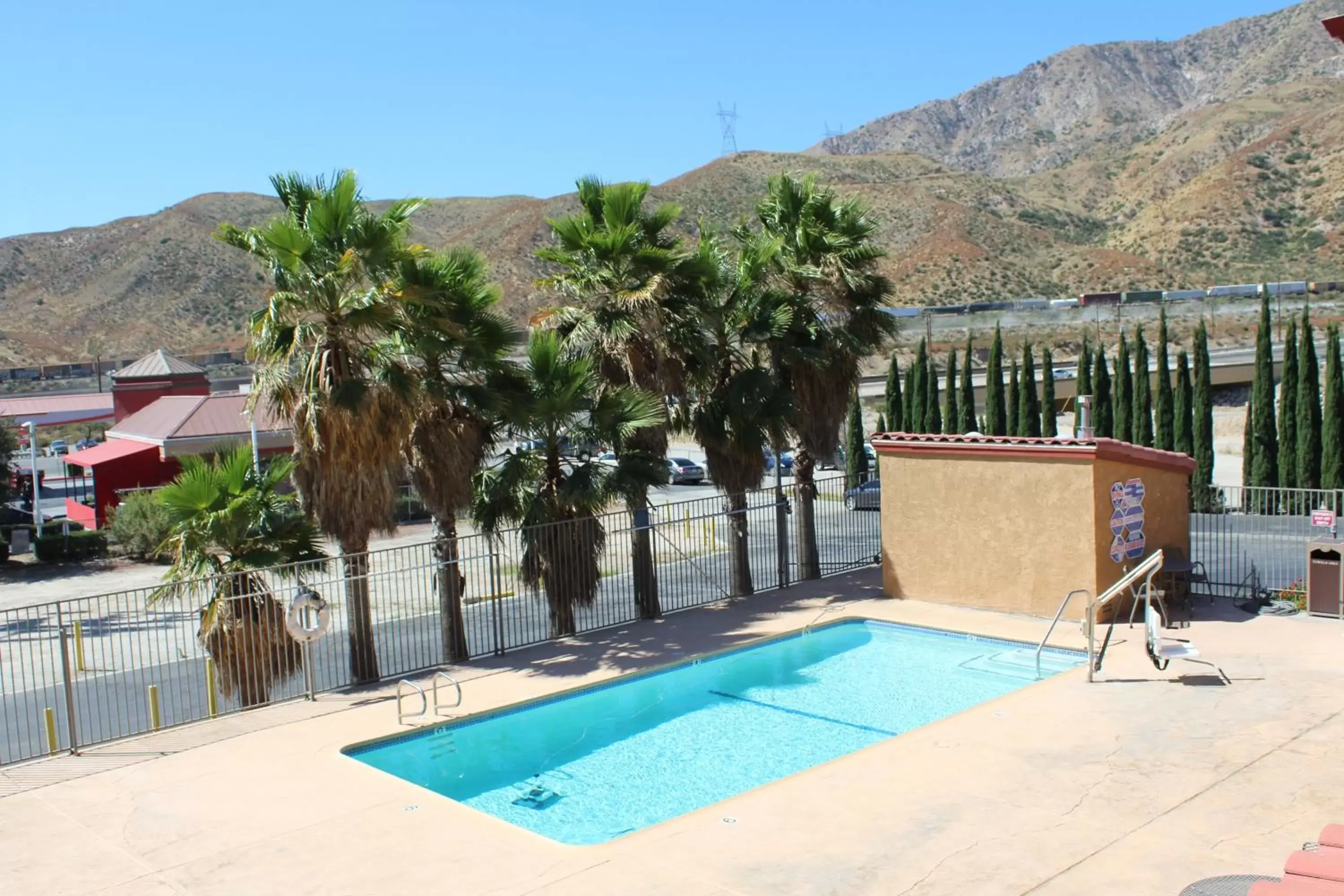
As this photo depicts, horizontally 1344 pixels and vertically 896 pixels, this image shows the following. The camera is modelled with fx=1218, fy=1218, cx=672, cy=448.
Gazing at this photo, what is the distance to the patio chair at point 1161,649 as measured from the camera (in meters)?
13.4

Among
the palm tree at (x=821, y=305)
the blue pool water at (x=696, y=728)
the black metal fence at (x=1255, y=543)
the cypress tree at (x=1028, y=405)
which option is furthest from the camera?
the cypress tree at (x=1028, y=405)

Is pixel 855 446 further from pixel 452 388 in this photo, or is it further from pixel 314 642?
pixel 314 642

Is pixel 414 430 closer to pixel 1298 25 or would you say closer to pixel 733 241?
pixel 733 241

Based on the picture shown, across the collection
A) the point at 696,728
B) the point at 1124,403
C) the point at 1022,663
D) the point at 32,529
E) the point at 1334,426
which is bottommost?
the point at 696,728

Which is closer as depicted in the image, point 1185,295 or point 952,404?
point 952,404

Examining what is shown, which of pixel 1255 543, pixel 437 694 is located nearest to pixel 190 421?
pixel 437 694

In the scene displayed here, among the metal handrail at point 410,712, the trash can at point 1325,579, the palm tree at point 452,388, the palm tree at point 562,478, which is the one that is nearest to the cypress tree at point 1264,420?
the trash can at point 1325,579

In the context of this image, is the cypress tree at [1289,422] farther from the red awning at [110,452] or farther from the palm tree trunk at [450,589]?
the red awning at [110,452]

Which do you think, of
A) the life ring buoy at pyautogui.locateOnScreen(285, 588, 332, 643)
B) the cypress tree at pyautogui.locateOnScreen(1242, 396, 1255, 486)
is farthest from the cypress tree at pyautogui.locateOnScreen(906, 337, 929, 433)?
the life ring buoy at pyautogui.locateOnScreen(285, 588, 332, 643)

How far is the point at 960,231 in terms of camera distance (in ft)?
328

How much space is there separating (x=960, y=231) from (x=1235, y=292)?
94.7 ft

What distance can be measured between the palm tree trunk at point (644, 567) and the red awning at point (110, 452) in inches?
878

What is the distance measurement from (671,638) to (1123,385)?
2293 centimetres

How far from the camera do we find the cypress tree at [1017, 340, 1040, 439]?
124 feet
